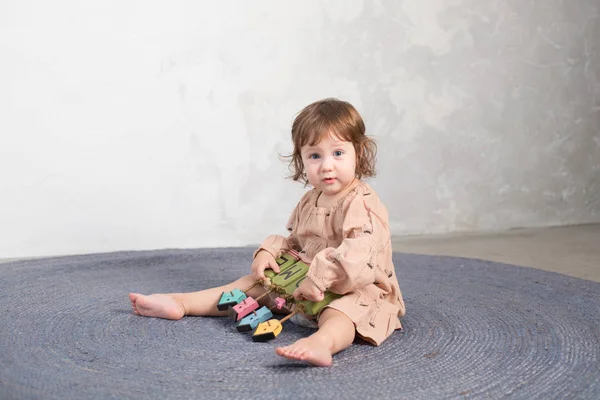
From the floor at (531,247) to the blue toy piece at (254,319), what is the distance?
0.94m

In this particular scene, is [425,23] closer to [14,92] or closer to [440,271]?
[440,271]

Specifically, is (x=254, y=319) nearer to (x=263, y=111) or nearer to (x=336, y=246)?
(x=336, y=246)

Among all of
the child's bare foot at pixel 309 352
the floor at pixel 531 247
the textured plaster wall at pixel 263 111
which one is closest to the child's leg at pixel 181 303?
the child's bare foot at pixel 309 352

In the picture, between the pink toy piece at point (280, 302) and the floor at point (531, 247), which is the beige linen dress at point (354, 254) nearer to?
the pink toy piece at point (280, 302)

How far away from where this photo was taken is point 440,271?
1.93 meters

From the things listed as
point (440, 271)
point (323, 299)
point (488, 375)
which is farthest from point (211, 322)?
point (440, 271)

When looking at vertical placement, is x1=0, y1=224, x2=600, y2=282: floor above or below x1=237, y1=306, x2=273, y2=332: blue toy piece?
below

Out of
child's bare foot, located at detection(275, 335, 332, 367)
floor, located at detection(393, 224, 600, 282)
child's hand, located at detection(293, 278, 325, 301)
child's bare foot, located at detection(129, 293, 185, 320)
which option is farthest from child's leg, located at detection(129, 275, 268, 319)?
floor, located at detection(393, 224, 600, 282)

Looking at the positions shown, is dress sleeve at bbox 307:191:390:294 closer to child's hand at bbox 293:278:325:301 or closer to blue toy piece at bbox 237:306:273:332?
child's hand at bbox 293:278:325:301

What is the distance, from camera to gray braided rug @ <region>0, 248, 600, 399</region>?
1.09m

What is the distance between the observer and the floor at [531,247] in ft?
6.85

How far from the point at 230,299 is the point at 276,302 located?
0.10 metres

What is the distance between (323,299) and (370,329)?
100 millimetres

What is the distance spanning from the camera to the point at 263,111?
235 cm
